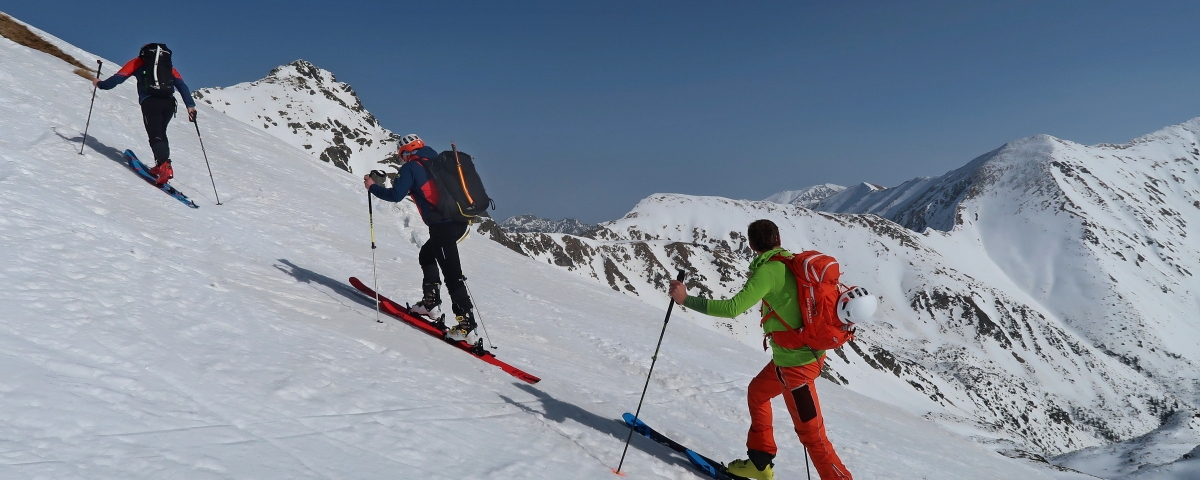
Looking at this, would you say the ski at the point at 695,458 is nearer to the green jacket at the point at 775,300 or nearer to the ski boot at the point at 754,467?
→ the ski boot at the point at 754,467

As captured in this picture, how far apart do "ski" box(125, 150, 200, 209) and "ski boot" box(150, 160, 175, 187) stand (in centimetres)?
8

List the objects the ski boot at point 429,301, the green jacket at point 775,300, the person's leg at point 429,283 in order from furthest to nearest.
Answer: the ski boot at point 429,301, the person's leg at point 429,283, the green jacket at point 775,300

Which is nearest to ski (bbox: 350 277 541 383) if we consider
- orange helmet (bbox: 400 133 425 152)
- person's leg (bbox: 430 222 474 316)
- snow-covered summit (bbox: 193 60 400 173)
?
person's leg (bbox: 430 222 474 316)

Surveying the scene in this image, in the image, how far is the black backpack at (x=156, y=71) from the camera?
41.3 feet

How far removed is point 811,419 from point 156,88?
14.2m

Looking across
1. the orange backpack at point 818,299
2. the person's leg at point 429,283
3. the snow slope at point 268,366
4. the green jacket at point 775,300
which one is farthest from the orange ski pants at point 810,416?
the person's leg at point 429,283

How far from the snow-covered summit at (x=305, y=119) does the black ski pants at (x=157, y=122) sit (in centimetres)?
15728

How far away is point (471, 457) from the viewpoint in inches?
199

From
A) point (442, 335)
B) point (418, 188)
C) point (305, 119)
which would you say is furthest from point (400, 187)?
point (305, 119)

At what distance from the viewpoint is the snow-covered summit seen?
16675 centimetres

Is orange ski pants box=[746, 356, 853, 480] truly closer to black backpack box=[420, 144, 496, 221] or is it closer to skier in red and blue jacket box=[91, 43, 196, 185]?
black backpack box=[420, 144, 496, 221]

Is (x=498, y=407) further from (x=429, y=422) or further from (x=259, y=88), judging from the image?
(x=259, y=88)

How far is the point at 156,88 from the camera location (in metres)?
12.7

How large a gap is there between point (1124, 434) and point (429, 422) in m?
193
